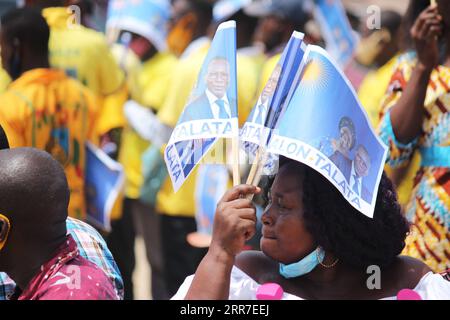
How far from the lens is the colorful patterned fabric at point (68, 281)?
261 cm

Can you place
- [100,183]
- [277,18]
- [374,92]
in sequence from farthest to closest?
[277,18]
[374,92]
[100,183]

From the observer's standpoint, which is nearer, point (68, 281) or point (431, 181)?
point (68, 281)

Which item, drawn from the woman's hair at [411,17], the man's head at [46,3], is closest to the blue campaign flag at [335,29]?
the man's head at [46,3]

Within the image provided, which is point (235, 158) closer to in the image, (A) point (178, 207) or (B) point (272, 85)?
(B) point (272, 85)

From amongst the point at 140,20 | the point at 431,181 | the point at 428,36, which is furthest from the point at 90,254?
the point at 140,20

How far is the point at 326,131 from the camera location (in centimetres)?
286

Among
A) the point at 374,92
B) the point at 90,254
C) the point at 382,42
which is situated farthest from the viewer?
the point at 382,42

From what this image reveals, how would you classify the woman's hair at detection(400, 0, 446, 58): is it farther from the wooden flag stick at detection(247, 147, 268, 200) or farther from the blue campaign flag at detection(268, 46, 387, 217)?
the wooden flag stick at detection(247, 147, 268, 200)

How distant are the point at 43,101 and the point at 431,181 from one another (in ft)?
6.41

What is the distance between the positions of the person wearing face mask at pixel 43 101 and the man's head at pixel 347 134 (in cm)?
237

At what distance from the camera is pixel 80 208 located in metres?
5.52

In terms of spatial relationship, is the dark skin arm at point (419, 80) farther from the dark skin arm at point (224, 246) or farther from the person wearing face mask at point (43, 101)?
the person wearing face mask at point (43, 101)

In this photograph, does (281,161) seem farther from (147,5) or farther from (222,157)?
(147,5)
